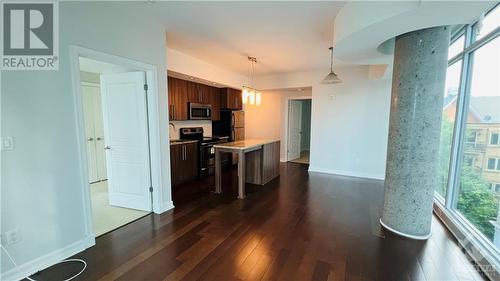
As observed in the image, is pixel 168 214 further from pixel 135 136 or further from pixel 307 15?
pixel 307 15

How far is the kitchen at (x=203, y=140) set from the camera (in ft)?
14.7

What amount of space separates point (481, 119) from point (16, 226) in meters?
4.93

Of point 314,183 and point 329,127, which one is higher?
point 329,127

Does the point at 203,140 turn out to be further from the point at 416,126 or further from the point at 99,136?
the point at 416,126

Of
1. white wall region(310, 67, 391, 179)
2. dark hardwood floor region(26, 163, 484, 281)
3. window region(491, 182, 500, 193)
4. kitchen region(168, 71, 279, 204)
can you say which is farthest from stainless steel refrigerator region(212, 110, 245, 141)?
window region(491, 182, 500, 193)

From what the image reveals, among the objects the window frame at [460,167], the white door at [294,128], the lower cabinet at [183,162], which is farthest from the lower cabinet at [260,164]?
the window frame at [460,167]

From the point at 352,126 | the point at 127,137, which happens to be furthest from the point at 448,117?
the point at 127,137

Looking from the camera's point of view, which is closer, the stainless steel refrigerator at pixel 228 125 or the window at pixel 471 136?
the window at pixel 471 136

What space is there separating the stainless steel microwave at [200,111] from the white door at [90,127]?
83.2 inches

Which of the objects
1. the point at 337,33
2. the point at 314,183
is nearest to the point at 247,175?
the point at 314,183

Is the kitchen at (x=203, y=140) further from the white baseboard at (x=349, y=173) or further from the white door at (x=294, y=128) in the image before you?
the white door at (x=294, y=128)

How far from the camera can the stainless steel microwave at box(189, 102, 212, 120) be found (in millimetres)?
5344

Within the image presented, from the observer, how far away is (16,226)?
1.91m

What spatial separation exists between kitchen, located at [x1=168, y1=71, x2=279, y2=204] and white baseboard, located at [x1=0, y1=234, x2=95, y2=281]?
1.49 m
